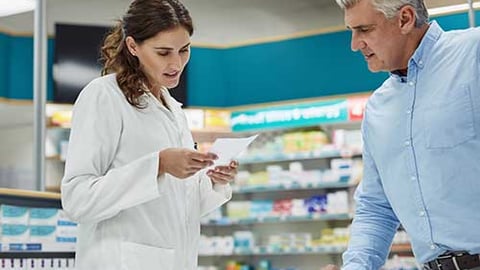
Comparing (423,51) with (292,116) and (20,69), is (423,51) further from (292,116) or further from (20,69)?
(20,69)

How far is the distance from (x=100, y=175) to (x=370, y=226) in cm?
88

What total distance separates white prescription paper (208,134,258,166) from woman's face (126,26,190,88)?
0.28 meters

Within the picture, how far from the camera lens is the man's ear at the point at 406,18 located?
2326 millimetres

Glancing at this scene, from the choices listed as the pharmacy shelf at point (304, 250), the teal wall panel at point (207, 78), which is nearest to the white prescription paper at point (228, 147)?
the pharmacy shelf at point (304, 250)

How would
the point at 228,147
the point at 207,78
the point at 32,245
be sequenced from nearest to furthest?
the point at 228,147, the point at 32,245, the point at 207,78

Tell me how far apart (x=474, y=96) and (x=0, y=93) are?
7.78 meters

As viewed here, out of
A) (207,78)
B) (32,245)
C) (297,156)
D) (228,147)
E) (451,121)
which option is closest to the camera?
(451,121)

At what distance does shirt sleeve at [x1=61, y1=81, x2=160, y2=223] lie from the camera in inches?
91.4

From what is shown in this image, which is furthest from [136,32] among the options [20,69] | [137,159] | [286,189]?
[20,69]

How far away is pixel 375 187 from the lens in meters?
2.48

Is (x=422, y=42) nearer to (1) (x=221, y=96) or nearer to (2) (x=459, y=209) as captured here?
(2) (x=459, y=209)

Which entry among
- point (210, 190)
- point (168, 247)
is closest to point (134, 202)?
point (168, 247)

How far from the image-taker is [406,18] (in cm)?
234

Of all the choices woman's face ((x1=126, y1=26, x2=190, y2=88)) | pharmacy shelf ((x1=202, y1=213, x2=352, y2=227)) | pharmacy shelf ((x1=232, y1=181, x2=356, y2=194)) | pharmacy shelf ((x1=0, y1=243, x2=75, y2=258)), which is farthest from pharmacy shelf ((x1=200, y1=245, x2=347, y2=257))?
woman's face ((x1=126, y1=26, x2=190, y2=88))
